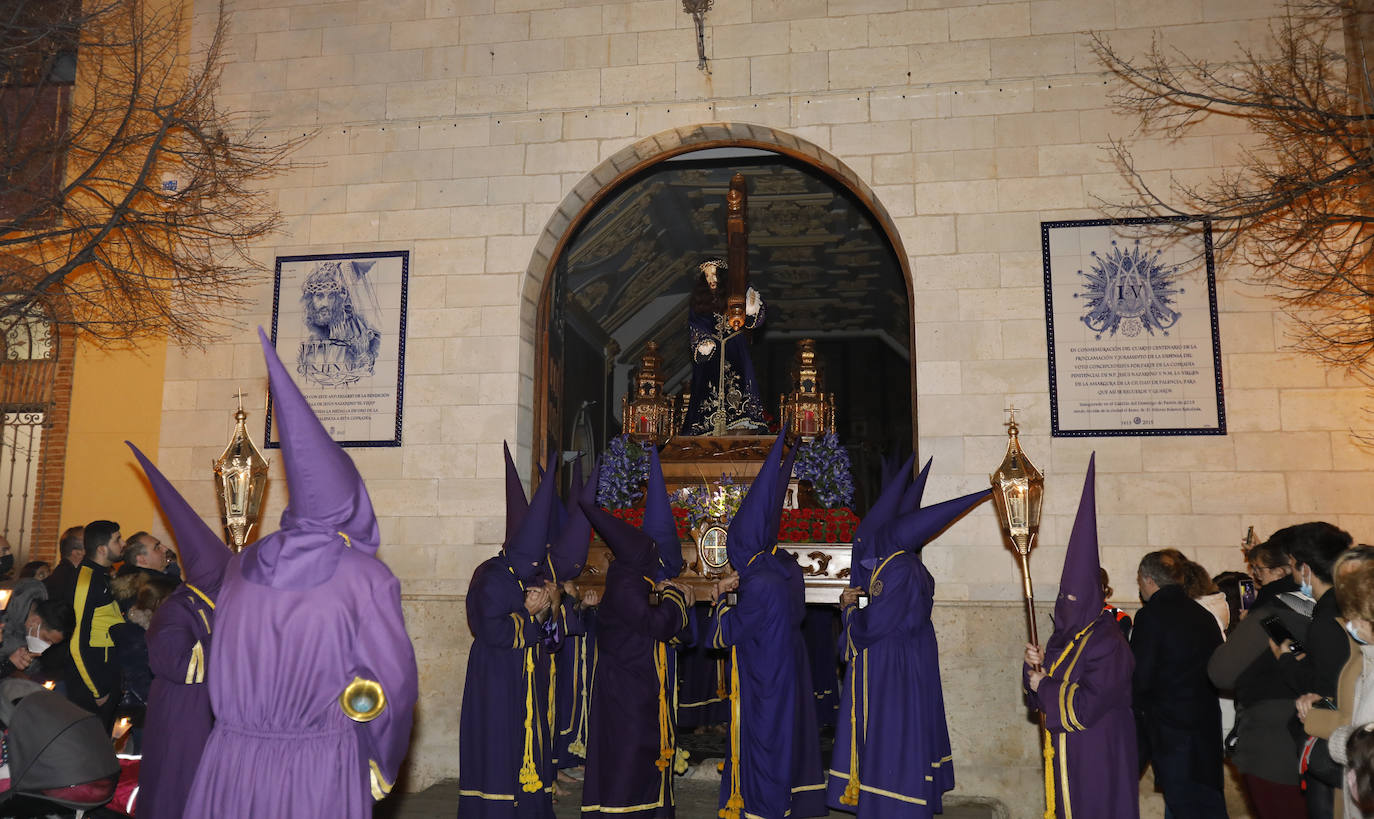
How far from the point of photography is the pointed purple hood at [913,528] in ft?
19.9

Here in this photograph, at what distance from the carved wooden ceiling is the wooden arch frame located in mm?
1718

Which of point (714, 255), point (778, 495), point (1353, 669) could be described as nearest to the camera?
point (1353, 669)

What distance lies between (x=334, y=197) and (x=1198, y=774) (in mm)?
7458

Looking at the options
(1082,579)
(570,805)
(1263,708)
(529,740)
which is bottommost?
(570,805)

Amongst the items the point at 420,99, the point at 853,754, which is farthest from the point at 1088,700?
the point at 420,99

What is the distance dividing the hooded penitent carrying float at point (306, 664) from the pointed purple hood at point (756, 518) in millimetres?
3020

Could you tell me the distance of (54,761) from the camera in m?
3.80

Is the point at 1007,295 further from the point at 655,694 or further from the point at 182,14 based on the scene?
the point at 182,14

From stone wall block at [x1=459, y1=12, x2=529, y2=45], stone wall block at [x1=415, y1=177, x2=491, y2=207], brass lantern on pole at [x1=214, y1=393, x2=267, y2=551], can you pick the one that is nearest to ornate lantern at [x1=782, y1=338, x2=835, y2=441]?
Result: stone wall block at [x1=415, y1=177, x2=491, y2=207]

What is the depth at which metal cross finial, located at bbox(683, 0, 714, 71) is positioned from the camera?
25.4 feet

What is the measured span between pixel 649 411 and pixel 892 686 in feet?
13.6

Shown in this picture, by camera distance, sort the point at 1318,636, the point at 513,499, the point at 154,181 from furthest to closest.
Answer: the point at 154,181 < the point at 513,499 < the point at 1318,636

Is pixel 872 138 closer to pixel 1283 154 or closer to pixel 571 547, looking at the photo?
pixel 1283 154

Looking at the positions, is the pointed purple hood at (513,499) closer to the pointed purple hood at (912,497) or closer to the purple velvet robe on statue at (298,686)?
the pointed purple hood at (912,497)
